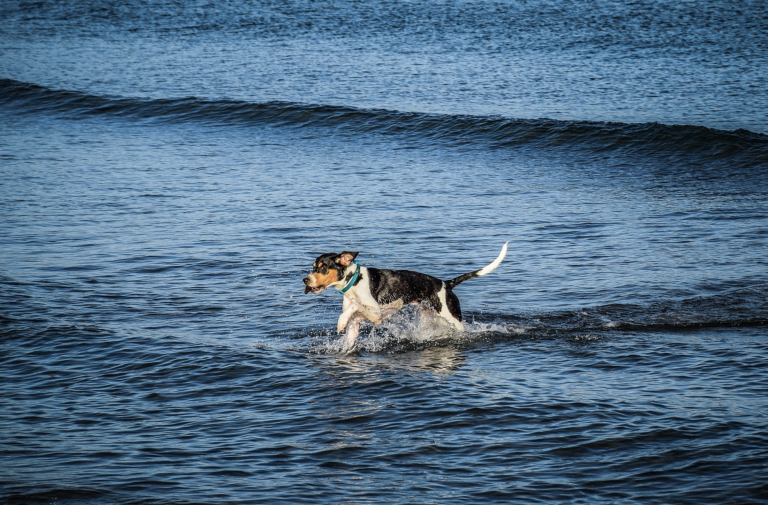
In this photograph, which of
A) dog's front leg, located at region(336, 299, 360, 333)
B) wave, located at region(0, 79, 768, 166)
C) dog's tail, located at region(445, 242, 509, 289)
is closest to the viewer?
dog's front leg, located at region(336, 299, 360, 333)

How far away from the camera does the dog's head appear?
29.4 ft

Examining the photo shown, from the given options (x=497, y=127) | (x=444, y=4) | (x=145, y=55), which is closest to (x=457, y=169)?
(x=497, y=127)

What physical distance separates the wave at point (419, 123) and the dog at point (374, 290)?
1115 cm

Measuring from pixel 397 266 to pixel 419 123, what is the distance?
35.1ft

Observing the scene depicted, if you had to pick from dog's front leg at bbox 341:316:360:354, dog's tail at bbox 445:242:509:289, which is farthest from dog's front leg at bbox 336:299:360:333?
dog's tail at bbox 445:242:509:289

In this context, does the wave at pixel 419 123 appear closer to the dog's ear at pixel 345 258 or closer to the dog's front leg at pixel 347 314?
the dog's front leg at pixel 347 314

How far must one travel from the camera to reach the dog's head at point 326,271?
8.96m

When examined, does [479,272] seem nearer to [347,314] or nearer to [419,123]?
[347,314]

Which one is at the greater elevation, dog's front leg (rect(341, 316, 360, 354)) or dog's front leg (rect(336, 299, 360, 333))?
dog's front leg (rect(336, 299, 360, 333))

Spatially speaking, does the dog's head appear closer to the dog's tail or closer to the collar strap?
the collar strap

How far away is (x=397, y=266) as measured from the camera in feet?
41.3

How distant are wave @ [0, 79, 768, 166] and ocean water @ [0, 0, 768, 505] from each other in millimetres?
92

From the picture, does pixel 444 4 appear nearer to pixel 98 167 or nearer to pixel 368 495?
pixel 98 167

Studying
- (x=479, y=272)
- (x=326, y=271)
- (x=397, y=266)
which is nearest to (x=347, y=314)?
(x=326, y=271)
